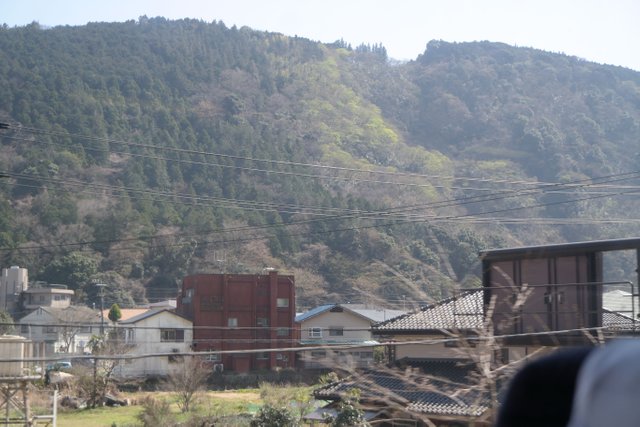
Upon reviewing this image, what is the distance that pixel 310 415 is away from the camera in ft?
56.6

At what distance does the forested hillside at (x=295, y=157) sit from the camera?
1597 inches

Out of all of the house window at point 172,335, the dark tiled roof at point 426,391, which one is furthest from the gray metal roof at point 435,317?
the house window at point 172,335

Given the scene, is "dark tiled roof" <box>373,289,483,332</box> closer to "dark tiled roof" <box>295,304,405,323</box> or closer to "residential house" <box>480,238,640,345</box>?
"residential house" <box>480,238,640,345</box>

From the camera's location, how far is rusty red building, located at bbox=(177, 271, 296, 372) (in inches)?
1453

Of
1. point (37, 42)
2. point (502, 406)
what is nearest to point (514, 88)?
point (37, 42)

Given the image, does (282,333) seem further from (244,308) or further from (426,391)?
(426,391)

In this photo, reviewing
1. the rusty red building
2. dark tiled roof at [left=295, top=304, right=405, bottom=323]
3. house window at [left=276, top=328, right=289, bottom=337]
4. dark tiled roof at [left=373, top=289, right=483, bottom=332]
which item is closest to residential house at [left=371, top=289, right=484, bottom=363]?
dark tiled roof at [left=373, top=289, right=483, bottom=332]

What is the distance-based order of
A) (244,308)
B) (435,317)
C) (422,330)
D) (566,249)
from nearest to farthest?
→ (566,249)
(422,330)
(435,317)
(244,308)

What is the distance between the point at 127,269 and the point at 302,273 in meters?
11.3

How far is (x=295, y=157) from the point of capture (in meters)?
71.6

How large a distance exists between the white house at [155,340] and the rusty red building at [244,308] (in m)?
0.94

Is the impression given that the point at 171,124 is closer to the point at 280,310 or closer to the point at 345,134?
the point at 345,134

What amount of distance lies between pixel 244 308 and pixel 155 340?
15.6 feet

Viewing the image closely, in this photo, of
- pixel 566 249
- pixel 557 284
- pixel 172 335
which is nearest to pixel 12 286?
pixel 172 335
